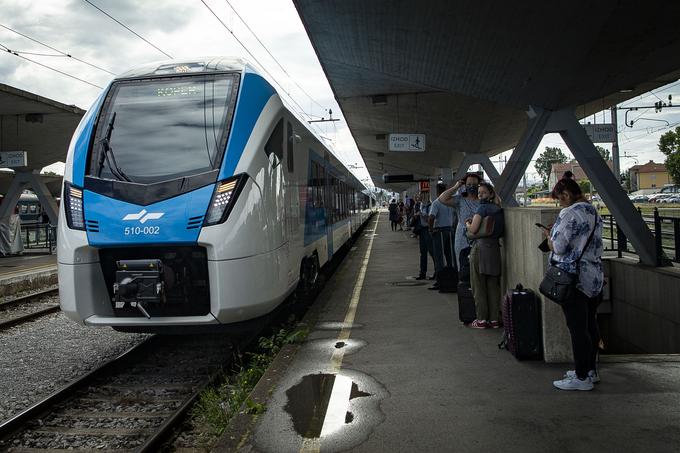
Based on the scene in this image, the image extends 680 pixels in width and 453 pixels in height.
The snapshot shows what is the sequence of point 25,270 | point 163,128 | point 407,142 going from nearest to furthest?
point 163,128 → point 25,270 → point 407,142

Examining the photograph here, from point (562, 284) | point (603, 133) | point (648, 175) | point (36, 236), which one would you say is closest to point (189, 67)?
point (562, 284)

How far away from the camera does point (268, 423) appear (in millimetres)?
4012

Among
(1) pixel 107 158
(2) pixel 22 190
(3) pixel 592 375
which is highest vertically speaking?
(2) pixel 22 190

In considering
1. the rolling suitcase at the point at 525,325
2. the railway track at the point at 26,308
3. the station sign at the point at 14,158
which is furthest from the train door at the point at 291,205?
the station sign at the point at 14,158

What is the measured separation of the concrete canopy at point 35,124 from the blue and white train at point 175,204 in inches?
419

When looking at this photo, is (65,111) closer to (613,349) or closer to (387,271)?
(387,271)

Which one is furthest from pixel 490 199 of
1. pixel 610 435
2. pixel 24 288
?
pixel 24 288

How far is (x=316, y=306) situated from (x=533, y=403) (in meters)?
4.82

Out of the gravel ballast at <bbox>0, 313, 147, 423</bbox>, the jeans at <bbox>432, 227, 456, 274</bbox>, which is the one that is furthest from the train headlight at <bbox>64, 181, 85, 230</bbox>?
the jeans at <bbox>432, 227, 456, 274</bbox>

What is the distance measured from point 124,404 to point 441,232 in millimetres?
6154

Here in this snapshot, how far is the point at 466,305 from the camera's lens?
22.6 feet

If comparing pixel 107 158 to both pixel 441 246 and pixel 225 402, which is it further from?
pixel 441 246

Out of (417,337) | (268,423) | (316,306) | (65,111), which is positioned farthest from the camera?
(65,111)

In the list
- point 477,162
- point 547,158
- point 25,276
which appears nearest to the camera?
point 25,276
